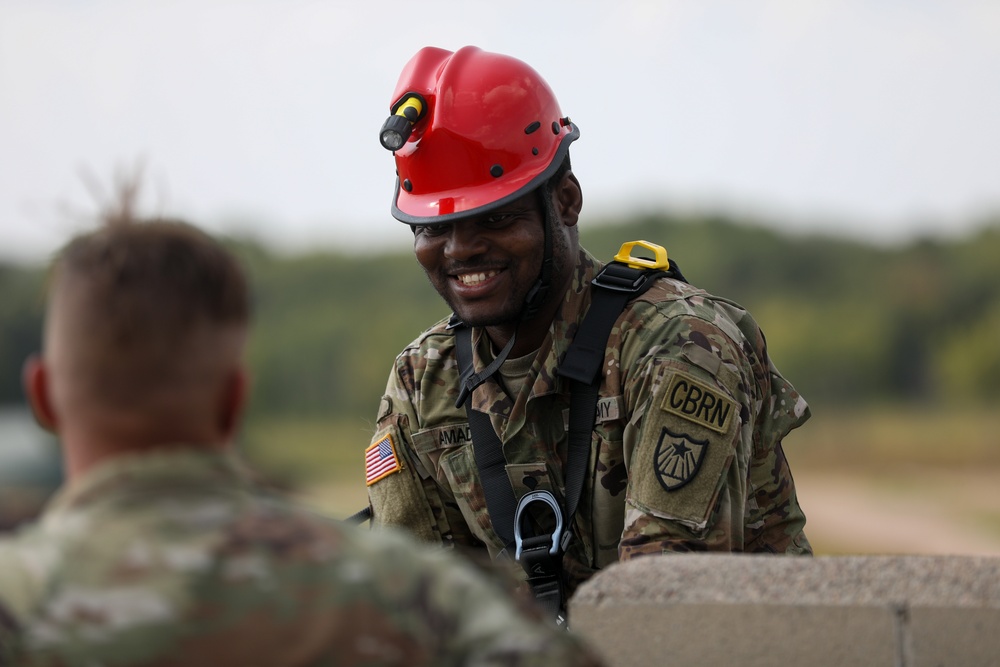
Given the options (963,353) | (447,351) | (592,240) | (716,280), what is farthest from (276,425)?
(447,351)

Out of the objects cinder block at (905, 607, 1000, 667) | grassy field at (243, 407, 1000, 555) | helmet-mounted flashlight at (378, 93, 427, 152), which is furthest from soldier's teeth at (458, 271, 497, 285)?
grassy field at (243, 407, 1000, 555)

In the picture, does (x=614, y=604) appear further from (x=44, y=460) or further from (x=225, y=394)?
(x=44, y=460)

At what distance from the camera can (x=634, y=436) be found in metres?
4.22

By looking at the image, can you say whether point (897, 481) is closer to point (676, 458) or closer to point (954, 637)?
point (676, 458)

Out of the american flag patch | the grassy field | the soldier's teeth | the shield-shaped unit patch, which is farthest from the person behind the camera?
the grassy field

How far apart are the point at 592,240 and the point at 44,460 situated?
41.8 feet

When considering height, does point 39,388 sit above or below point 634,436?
above

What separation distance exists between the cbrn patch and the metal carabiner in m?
0.51

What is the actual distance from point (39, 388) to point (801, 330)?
23728 mm

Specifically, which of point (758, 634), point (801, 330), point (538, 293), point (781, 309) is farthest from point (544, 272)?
point (781, 309)

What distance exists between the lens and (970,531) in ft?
87.7

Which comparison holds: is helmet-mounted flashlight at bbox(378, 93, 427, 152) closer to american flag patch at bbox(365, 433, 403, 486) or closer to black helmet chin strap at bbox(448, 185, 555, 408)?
black helmet chin strap at bbox(448, 185, 555, 408)

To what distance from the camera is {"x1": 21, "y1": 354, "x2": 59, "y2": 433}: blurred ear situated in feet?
7.12

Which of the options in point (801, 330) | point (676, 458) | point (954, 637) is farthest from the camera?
point (801, 330)
